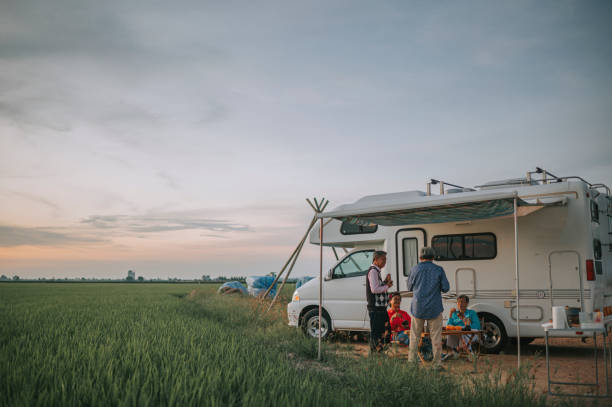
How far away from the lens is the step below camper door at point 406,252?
33.2 ft

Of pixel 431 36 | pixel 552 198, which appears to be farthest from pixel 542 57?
pixel 552 198

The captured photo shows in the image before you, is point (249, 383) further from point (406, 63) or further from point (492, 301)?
point (406, 63)

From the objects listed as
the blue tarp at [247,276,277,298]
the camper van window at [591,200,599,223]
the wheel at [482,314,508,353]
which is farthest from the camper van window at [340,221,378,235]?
the blue tarp at [247,276,277,298]

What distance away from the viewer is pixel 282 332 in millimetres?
10422

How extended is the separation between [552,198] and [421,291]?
3.11 meters

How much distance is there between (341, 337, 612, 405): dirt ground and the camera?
19.9ft

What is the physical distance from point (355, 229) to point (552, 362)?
15.6ft

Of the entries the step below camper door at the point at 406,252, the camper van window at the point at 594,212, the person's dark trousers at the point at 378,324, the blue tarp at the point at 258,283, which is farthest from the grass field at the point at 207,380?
the blue tarp at the point at 258,283

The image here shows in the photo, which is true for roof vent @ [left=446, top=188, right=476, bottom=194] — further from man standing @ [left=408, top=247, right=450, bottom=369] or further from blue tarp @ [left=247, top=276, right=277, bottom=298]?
blue tarp @ [left=247, top=276, right=277, bottom=298]

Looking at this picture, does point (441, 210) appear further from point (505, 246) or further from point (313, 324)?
point (313, 324)

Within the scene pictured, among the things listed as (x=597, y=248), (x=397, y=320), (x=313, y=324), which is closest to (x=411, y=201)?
(x=397, y=320)

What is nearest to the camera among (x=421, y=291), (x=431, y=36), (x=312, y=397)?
(x=312, y=397)

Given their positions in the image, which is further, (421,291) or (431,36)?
(431,36)

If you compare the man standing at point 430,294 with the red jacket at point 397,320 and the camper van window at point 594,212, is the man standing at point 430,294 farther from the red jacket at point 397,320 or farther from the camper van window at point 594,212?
the camper van window at point 594,212
